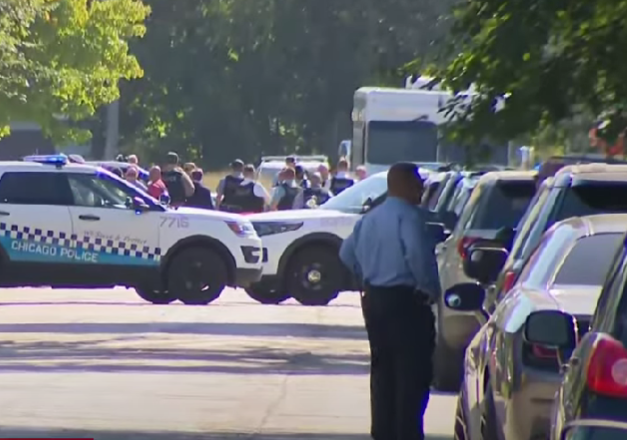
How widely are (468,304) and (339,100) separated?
2404 inches

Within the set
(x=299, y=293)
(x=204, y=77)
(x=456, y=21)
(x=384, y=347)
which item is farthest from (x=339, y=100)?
(x=384, y=347)

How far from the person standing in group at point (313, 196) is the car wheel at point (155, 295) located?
431 cm

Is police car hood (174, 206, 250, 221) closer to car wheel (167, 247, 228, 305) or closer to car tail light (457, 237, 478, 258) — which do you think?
car wheel (167, 247, 228, 305)

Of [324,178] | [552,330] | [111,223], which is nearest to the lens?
[552,330]

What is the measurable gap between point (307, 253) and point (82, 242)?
2.99 m

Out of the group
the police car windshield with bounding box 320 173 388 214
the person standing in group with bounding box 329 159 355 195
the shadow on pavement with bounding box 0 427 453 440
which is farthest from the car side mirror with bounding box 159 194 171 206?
the shadow on pavement with bounding box 0 427 453 440

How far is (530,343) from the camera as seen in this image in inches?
318

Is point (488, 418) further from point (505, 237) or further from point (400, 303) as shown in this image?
point (505, 237)

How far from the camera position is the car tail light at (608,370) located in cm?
589

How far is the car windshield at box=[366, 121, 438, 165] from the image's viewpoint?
36.5 m

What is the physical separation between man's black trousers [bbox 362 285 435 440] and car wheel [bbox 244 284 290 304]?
15425 millimetres

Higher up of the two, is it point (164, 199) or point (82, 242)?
point (164, 199)

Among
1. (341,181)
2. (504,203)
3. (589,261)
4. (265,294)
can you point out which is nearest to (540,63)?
(504,203)

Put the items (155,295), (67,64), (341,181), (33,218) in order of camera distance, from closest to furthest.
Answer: (33,218)
(155,295)
(341,181)
(67,64)
